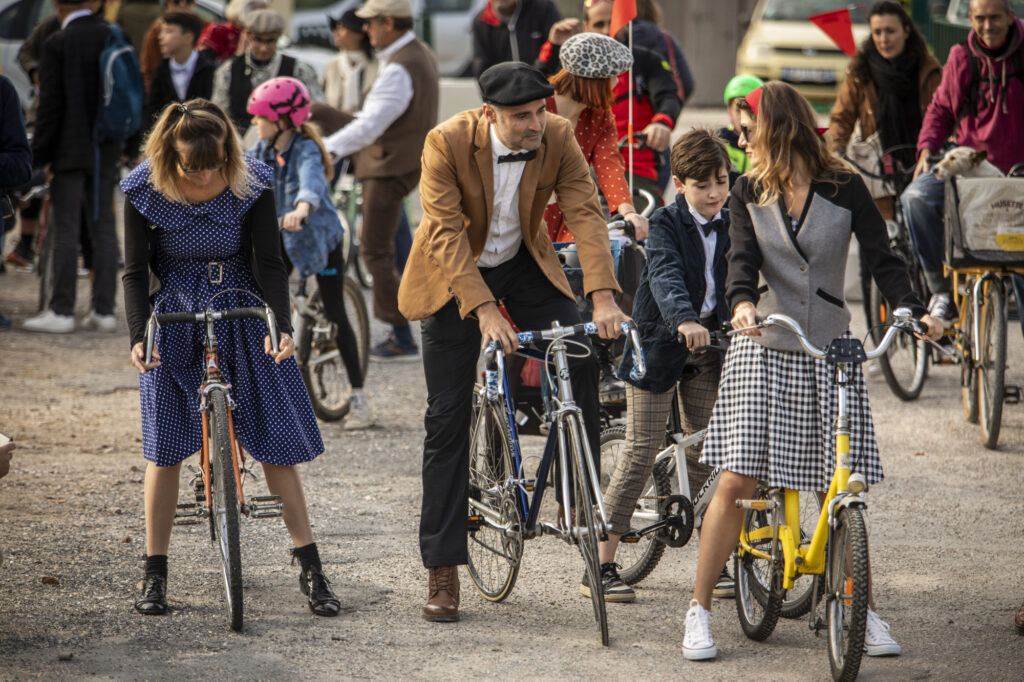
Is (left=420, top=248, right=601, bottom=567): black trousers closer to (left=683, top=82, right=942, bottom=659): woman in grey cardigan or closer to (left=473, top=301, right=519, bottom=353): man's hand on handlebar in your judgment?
(left=473, top=301, right=519, bottom=353): man's hand on handlebar

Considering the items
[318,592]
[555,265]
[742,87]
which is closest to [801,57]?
[742,87]

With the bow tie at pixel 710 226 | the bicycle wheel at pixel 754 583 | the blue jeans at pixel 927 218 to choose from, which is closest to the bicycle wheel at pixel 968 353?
the blue jeans at pixel 927 218

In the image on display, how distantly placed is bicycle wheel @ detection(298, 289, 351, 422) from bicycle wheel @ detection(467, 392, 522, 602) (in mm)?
2700

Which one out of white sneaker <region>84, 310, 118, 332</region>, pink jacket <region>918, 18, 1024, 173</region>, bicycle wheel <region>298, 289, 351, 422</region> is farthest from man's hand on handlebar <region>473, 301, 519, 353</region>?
white sneaker <region>84, 310, 118, 332</region>

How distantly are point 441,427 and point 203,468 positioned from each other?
0.88 m

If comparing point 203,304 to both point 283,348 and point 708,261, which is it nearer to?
point 283,348

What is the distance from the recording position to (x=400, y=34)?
8.99 metres

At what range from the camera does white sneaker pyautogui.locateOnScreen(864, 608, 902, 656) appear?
4.44 m

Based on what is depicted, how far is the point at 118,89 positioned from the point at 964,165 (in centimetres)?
591

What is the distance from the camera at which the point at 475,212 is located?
4742 millimetres

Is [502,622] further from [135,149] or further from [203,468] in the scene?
[135,149]

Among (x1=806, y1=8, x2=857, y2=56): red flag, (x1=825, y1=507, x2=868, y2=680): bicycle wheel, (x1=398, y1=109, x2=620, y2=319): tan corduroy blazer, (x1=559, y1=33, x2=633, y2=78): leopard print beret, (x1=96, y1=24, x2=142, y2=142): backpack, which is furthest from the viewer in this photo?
(x1=96, y1=24, x2=142, y2=142): backpack

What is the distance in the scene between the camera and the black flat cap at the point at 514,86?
4449 mm

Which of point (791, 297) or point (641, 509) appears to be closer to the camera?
point (791, 297)
